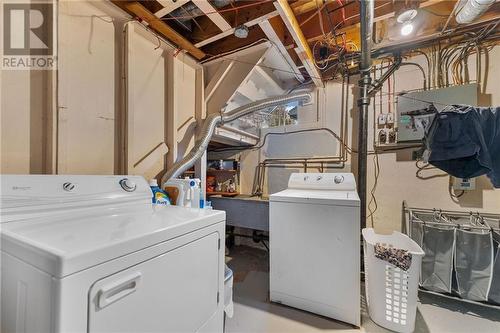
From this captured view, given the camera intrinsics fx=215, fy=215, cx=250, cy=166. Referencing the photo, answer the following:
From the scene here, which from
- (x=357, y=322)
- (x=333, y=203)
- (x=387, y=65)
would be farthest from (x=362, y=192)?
(x=387, y=65)

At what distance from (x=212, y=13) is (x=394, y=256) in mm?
2295

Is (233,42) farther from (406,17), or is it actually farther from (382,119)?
(382,119)

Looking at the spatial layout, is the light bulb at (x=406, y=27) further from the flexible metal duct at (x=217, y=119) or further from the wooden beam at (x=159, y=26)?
the wooden beam at (x=159, y=26)

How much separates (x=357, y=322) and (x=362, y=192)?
1258 mm

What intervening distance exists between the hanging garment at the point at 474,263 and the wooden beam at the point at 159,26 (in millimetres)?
2954

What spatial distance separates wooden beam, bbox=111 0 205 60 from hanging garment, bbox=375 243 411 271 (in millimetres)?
2397

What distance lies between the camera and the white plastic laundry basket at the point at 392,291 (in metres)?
1.59

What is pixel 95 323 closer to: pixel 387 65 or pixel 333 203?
pixel 333 203

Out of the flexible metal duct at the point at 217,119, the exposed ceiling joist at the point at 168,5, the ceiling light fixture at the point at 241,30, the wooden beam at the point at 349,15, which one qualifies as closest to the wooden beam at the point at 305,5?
the wooden beam at the point at 349,15

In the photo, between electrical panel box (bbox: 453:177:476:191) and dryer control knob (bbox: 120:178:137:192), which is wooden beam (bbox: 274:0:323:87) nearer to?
dryer control knob (bbox: 120:178:137:192)

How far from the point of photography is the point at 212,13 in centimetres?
161

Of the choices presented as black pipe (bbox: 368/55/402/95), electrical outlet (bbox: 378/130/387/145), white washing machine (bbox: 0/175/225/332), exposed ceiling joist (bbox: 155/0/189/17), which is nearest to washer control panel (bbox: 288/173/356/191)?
electrical outlet (bbox: 378/130/387/145)

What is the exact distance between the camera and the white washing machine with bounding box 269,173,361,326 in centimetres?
168

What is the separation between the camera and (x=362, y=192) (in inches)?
95.0
